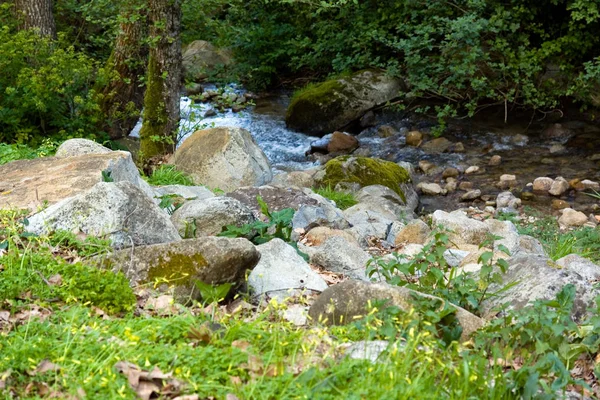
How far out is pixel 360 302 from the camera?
3576 mm

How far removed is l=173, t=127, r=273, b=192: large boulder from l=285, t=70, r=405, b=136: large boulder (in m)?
4.48

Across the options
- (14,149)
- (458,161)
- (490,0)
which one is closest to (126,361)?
(14,149)

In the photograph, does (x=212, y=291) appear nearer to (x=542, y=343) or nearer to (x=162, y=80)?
(x=542, y=343)

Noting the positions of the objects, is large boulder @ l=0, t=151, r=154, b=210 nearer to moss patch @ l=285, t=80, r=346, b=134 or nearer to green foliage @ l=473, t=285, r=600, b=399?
green foliage @ l=473, t=285, r=600, b=399

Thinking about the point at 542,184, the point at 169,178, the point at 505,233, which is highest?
the point at 505,233

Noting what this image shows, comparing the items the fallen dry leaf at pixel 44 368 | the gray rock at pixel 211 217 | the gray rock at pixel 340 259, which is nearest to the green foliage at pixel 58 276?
the fallen dry leaf at pixel 44 368

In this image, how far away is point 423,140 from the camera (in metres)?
13.4

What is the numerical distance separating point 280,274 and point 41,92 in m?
6.77

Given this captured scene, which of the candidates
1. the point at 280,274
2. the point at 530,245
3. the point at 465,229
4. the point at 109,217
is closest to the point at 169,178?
the point at 465,229

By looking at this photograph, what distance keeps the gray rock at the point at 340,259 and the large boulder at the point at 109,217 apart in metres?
1.25

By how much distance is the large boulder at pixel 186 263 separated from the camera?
3.83 metres

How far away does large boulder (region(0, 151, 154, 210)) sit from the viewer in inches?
197

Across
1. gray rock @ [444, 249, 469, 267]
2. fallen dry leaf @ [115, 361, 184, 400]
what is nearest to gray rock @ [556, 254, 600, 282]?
gray rock @ [444, 249, 469, 267]

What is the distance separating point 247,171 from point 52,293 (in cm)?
600
